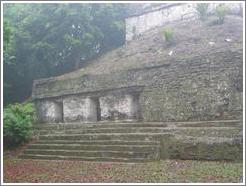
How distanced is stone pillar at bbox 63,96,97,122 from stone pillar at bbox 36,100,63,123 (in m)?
0.68

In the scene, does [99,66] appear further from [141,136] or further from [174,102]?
[141,136]

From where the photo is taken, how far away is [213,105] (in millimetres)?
14234

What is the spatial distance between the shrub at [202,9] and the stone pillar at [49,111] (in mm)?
10344

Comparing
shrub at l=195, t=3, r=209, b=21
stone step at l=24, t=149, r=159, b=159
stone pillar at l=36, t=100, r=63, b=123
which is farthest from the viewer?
shrub at l=195, t=3, r=209, b=21

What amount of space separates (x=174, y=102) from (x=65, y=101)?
574 centimetres

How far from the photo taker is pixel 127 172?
9.86 meters

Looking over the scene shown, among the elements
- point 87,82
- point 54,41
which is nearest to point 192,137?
point 87,82

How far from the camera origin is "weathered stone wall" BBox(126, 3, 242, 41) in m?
26.0

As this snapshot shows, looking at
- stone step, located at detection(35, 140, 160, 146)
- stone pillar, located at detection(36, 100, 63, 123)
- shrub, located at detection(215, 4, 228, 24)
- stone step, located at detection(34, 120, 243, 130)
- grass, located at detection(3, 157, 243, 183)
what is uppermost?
shrub, located at detection(215, 4, 228, 24)

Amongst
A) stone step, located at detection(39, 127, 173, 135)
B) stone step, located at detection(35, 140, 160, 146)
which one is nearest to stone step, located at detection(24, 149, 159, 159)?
stone step, located at detection(35, 140, 160, 146)

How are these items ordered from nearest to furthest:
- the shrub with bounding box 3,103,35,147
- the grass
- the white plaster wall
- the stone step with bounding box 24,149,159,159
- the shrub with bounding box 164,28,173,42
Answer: the grass → the stone step with bounding box 24,149,159,159 → the shrub with bounding box 3,103,35,147 → the white plaster wall → the shrub with bounding box 164,28,173,42

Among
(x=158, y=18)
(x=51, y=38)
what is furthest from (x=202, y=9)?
(x=51, y=38)

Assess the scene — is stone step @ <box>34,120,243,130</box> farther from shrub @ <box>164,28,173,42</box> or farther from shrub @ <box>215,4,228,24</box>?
shrub @ <box>215,4,228,24</box>

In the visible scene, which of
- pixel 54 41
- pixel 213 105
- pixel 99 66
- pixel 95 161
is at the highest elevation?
pixel 54 41
